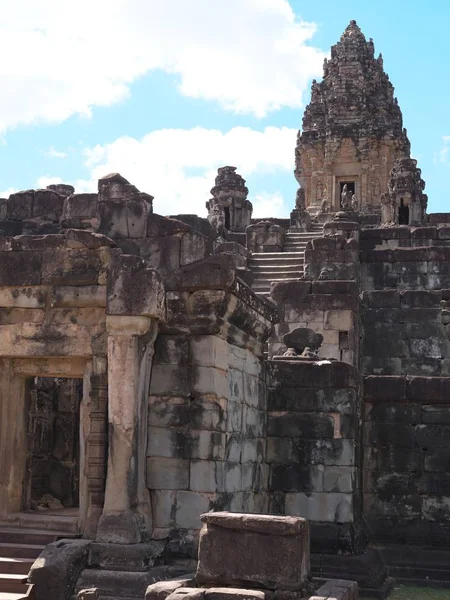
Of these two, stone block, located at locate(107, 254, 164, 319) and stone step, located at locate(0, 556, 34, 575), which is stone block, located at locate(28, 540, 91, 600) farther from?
stone block, located at locate(107, 254, 164, 319)

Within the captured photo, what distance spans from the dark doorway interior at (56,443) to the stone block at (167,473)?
12.7 feet

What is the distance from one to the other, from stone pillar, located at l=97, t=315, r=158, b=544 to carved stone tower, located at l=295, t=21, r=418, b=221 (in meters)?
33.0

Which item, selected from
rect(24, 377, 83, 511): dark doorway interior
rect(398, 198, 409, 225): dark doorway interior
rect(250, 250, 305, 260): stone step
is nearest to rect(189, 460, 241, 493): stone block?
rect(24, 377, 83, 511): dark doorway interior

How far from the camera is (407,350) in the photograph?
1759cm

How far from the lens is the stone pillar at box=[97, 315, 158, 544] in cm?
873

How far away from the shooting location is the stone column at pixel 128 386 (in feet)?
28.9

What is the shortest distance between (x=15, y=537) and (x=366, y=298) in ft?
33.6

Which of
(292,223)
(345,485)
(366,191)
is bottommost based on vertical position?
(345,485)

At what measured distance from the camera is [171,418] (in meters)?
9.24

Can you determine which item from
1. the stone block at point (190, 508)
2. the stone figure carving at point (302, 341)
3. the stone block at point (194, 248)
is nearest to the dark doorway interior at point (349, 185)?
the stone figure carving at point (302, 341)

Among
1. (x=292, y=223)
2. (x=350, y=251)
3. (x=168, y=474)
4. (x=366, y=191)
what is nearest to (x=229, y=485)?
(x=168, y=474)

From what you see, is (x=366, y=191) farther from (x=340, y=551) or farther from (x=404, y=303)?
(x=340, y=551)

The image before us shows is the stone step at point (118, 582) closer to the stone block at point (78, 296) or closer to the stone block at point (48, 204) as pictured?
the stone block at point (78, 296)

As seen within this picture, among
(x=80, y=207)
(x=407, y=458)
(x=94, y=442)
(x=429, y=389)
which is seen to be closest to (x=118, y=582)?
(x=94, y=442)
